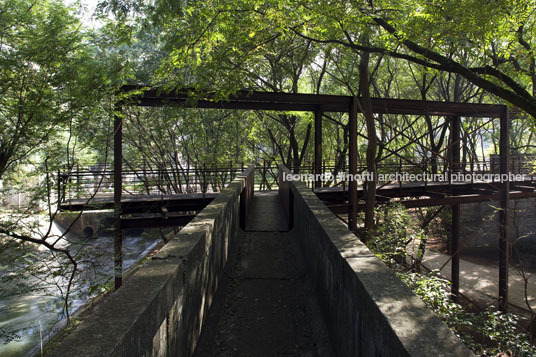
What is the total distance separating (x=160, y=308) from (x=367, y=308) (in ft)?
4.46

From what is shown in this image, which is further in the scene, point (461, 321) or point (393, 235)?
point (393, 235)

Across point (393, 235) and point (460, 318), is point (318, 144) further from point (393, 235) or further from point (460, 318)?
point (460, 318)

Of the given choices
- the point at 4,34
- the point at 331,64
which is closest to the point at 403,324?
the point at 4,34

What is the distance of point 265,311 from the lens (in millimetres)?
4328

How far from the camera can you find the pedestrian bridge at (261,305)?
1794 mm

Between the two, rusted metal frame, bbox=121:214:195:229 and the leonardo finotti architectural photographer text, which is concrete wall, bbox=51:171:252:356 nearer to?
the leonardo finotti architectural photographer text

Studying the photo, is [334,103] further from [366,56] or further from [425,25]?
[425,25]

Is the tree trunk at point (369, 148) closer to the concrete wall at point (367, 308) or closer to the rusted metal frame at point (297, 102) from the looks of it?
the rusted metal frame at point (297, 102)

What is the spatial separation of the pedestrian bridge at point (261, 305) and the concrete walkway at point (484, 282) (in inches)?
576

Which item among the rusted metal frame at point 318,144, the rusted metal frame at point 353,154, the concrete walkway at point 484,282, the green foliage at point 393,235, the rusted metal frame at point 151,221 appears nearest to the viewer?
the green foliage at point 393,235

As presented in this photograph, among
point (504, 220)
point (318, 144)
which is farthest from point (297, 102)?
point (504, 220)

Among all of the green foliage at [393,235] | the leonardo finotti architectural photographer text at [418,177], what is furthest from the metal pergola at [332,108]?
the green foliage at [393,235]

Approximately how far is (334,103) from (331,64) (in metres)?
8.61

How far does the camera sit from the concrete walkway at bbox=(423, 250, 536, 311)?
667 inches
